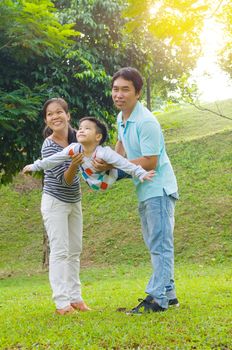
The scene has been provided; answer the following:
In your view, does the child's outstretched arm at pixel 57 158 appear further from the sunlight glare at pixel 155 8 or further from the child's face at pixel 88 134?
Result: the sunlight glare at pixel 155 8

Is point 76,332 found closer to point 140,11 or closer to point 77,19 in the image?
point 140,11

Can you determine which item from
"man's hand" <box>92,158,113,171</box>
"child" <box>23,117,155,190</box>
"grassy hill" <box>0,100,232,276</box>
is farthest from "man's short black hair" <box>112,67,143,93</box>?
"grassy hill" <box>0,100,232,276</box>

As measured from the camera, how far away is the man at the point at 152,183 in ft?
15.2

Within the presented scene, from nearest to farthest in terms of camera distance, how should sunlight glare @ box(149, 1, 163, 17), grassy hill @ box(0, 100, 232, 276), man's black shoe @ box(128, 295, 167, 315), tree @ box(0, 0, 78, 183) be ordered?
sunlight glare @ box(149, 1, 163, 17) → man's black shoe @ box(128, 295, 167, 315) → tree @ box(0, 0, 78, 183) → grassy hill @ box(0, 100, 232, 276)

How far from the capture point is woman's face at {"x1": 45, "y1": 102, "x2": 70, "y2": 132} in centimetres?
514

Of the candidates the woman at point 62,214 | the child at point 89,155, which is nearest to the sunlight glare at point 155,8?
the child at point 89,155

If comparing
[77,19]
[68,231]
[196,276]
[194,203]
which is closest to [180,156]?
[194,203]

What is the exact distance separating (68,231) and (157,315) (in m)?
1.17

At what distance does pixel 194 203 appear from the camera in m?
15.4

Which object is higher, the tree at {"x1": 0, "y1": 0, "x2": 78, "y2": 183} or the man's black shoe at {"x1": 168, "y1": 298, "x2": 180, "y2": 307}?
the tree at {"x1": 0, "y1": 0, "x2": 78, "y2": 183}

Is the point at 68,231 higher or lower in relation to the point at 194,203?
higher

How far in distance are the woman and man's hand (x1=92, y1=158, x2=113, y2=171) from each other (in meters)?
0.17

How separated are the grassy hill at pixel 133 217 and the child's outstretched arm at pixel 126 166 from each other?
8.06 m

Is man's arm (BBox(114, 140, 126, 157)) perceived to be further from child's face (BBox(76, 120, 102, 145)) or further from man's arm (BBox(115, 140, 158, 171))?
man's arm (BBox(115, 140, 158, 171))
